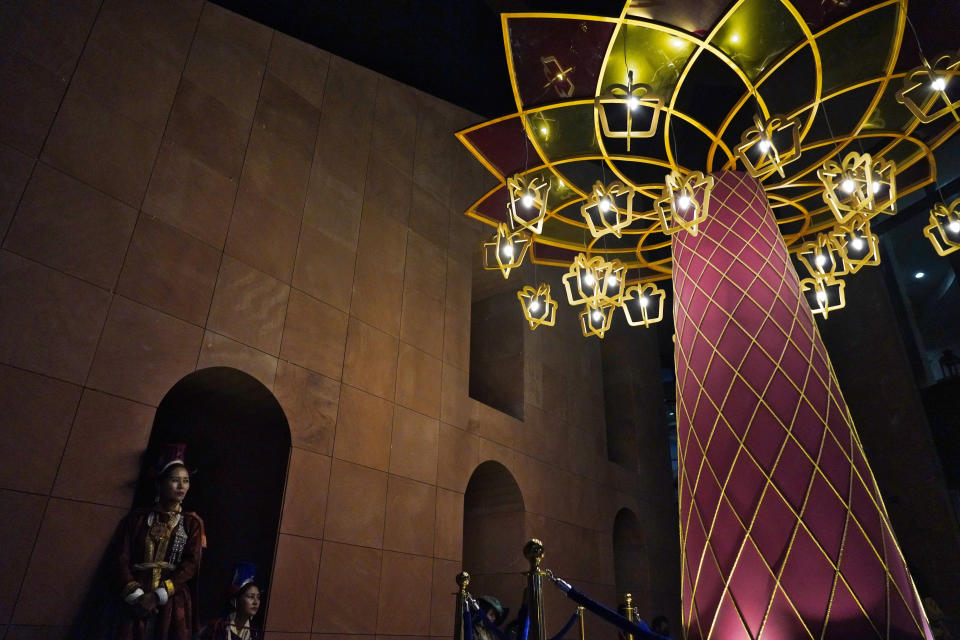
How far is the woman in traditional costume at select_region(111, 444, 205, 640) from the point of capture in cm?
329

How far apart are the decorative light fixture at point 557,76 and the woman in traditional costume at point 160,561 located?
3.62 metres

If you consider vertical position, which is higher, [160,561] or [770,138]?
[770,138]

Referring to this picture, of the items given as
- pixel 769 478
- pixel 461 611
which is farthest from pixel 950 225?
pixel 461 611

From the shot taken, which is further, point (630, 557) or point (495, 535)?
point (630, 557)

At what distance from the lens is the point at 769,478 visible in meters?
3.28

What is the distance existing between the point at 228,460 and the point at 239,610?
4.75 ft

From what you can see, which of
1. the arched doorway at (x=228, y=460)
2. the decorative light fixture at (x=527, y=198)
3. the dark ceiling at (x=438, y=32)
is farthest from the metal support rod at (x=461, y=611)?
the dark ceiling at (x=438, y=32)

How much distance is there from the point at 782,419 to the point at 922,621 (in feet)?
3.78

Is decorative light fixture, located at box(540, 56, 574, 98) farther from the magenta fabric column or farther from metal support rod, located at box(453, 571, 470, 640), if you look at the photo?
A: metal support rod, located at box(453, 571, 470, 640)

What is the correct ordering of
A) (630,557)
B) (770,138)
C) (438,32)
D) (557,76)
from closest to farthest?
(770,138) < (557,76) < (438,32) < (630,557)

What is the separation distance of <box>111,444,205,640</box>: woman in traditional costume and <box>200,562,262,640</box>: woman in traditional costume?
0.16 metres

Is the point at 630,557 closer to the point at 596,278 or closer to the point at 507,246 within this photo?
the point at 596,278

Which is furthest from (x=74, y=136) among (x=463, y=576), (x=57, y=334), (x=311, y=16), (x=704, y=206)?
(x=704, y=206)

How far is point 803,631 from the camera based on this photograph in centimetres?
292
